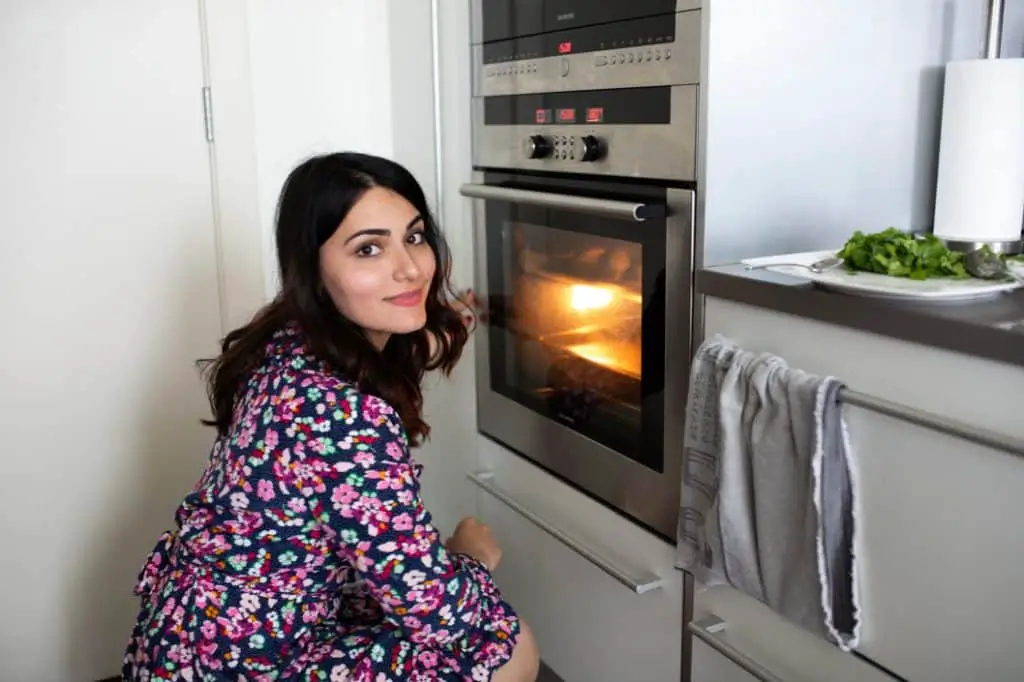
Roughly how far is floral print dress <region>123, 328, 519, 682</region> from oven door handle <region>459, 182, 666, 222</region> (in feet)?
1.60

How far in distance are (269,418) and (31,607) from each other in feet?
3.60

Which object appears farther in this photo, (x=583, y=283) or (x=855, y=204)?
(x=583, y=283)

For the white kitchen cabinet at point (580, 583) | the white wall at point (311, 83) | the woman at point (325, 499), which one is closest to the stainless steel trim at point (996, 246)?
the white kitchen cabinet at point (580, 583)

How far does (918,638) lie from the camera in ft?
4.03

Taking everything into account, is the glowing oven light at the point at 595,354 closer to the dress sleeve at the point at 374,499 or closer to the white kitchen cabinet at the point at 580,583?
the white kitchen cabinet at the point at 580,583

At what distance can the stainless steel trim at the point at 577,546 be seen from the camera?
1671 millimetres

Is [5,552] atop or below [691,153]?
below

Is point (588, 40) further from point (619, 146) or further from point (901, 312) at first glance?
point (901, 312)

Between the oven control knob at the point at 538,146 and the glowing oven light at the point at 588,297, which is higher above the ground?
the oven control knob at the point at 538,146

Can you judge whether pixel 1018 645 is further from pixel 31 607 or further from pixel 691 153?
pixel 31 607

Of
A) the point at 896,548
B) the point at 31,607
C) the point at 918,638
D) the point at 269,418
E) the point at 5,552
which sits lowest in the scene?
the point at 31,607

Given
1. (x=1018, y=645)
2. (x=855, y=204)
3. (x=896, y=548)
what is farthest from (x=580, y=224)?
(x=1018, y=645)

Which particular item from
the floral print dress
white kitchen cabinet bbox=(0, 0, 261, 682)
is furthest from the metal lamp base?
white kitchen cabinet bbox=(0, 0, 261, 682)

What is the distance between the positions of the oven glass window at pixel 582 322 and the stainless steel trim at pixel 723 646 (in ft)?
0.84
